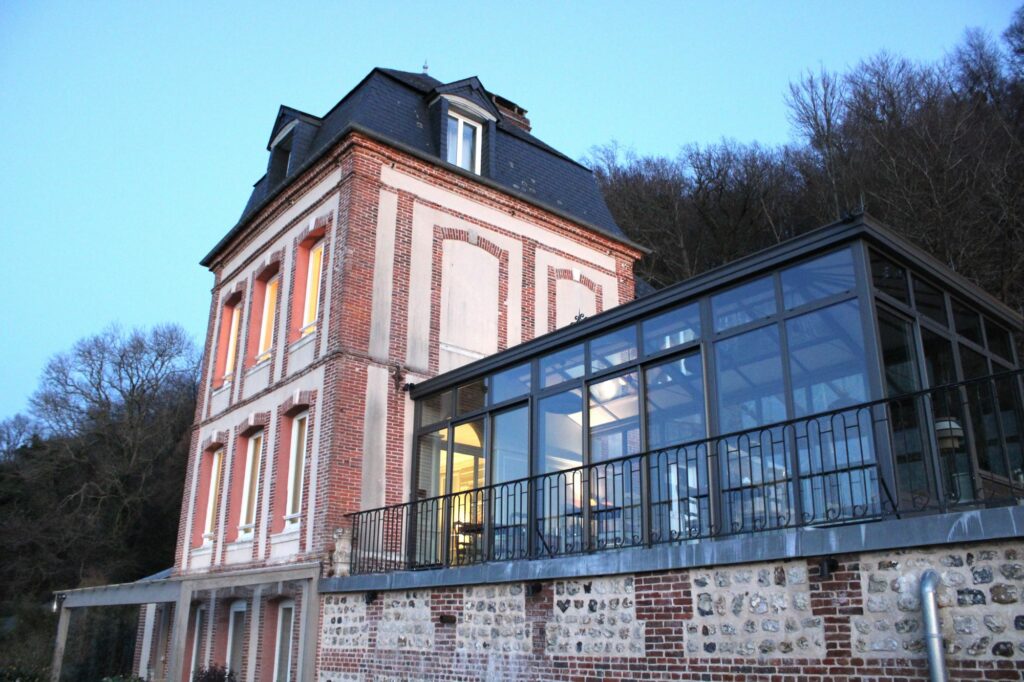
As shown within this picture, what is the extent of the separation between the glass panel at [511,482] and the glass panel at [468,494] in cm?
29

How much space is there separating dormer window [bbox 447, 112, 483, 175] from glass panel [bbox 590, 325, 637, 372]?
657cm

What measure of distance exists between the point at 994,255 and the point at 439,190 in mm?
11809

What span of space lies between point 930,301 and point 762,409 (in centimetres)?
204

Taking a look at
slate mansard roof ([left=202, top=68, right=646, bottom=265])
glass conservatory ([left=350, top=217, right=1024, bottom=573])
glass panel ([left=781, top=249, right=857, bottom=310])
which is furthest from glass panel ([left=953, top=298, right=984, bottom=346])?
slate mansard roof ([left=202, top=68, right=646, bottom=265])

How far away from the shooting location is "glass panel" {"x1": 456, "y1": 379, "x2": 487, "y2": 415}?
1155cm

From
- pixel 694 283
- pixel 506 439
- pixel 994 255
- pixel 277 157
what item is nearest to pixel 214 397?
pixel 277 157

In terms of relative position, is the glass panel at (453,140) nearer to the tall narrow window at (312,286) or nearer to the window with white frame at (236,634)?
the tall narrow window at (312,286)

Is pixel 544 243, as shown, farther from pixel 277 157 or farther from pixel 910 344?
pixel 910 344

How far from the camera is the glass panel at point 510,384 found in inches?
427

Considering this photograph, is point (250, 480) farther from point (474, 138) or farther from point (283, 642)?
point (474, 138)

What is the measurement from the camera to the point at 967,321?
29.4 ft

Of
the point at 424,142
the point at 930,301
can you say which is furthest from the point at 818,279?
the point at 424,142

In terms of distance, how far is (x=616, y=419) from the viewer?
375 inches

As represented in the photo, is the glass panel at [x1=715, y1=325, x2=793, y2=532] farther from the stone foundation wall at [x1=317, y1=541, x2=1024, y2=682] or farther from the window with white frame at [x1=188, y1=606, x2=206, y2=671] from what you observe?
the window with white frame at [x1=188, y1=606, x2=206, y2=671]
